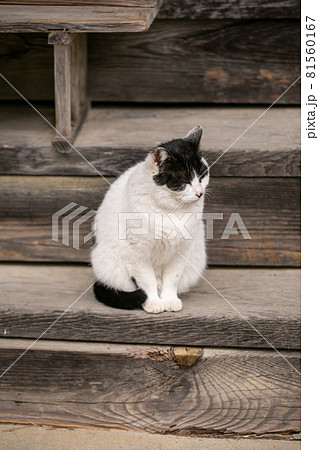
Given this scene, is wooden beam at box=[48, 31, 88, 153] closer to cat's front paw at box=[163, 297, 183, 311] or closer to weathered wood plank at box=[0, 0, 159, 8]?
weathered wood plank at box=[0, 0, 159, 8]

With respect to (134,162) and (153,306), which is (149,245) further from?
(134,162)

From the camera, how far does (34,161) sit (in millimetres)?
2664

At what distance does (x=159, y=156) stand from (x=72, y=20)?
650 millimetres

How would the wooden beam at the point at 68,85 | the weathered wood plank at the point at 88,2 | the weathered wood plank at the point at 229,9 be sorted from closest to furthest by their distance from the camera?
the wooden beam at the point at 68,85 → the weathered wood plank at the point at 88,2 → the weathered wood plank at the point at 229,9

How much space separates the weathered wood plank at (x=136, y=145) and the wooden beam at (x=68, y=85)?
0.05 metres

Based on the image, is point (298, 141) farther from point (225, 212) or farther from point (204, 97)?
point (204, 97)

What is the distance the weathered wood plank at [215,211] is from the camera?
8.93 feet

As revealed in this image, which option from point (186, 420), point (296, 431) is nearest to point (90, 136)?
point (186, 420)

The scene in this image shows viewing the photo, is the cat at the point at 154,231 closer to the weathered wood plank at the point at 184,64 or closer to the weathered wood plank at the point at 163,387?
the weathered wood plank at the point at 163,387

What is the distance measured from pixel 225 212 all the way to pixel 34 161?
848 millimetres

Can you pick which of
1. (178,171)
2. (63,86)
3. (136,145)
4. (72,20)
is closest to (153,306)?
(178,171)

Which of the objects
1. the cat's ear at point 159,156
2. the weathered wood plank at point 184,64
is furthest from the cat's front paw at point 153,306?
the weathered wood plank at point 184,64

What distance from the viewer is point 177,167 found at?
88.0 inches

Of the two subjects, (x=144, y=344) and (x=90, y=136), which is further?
(x=90, y=136)
